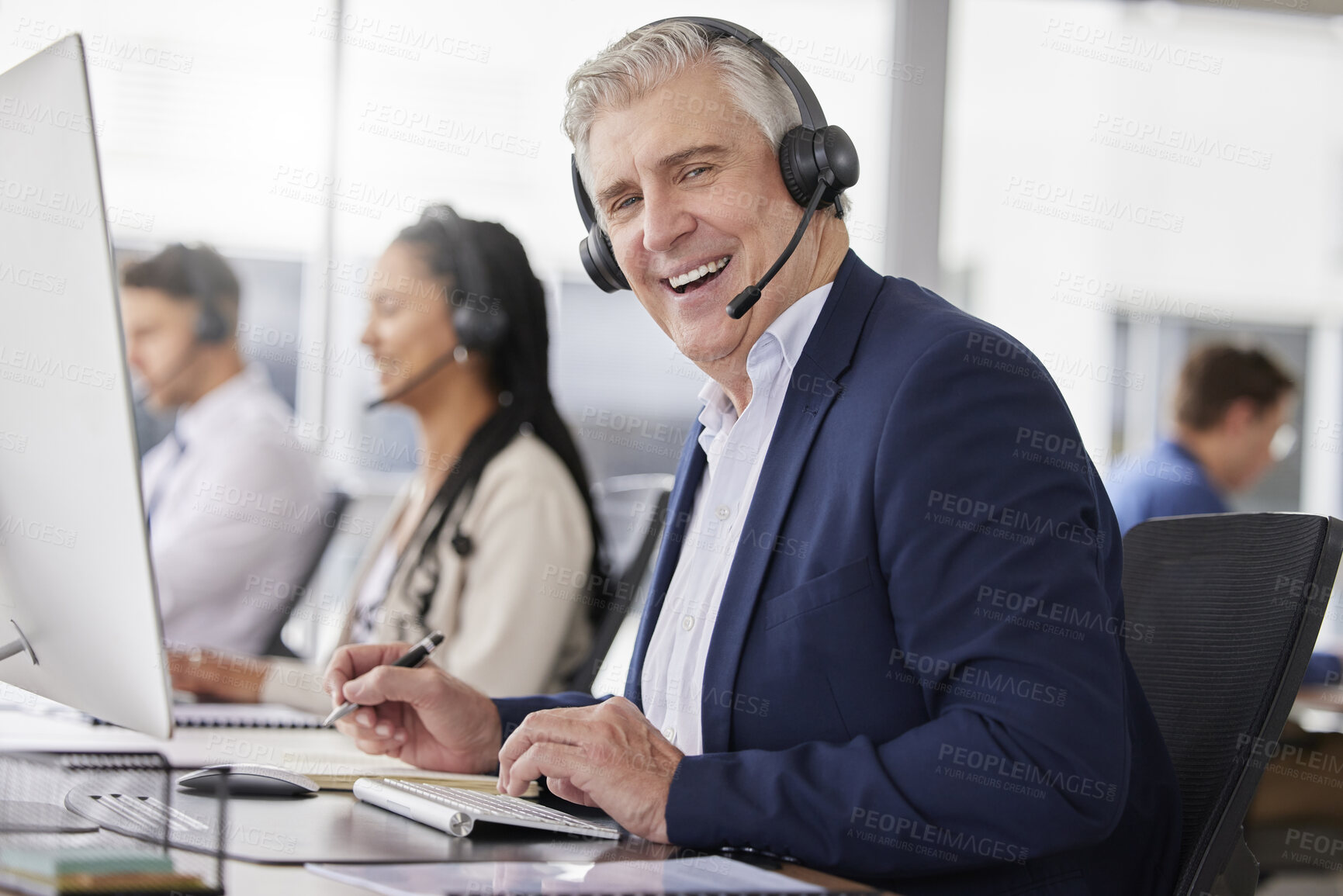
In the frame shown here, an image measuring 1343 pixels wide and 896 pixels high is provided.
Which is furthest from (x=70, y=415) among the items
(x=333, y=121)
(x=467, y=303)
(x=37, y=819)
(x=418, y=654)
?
(x=333, y=121)

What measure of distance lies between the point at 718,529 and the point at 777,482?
146mm

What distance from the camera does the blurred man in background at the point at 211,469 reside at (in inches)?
106

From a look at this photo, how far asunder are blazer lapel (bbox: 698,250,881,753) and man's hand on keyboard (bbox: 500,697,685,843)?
0.32 feet

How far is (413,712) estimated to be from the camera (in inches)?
50.6

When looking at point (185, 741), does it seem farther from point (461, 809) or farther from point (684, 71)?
point (684, 71)

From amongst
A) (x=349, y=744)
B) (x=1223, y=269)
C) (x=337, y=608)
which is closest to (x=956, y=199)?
(x=1223, y=269)

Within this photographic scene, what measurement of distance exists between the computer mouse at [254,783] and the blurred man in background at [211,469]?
143 cm

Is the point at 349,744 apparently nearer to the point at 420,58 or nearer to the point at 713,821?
the point at 713,821

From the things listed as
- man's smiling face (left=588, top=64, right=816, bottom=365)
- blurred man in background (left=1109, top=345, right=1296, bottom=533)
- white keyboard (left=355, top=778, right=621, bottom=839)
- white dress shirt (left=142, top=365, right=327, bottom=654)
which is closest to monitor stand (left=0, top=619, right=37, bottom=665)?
white keyboard (left=355, top=778, right=621, bottom=839)

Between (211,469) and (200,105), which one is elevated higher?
(200,105)

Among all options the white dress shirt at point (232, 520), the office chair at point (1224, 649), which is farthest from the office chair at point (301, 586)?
the office chair at point (1224, 649)

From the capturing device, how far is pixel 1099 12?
3.32 metres

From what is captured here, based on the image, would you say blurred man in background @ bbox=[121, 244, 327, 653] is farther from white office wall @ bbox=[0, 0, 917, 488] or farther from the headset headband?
the headset headband

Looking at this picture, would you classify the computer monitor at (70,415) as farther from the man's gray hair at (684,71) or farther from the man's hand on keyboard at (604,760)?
the man's gray hair at (684,71)
